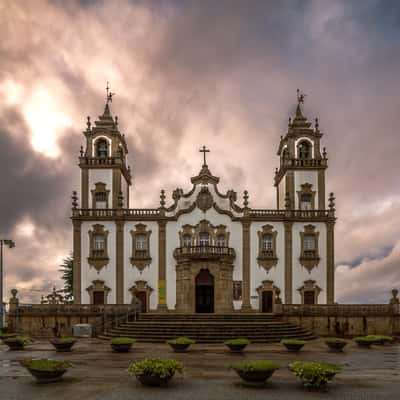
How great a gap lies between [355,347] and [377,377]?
33.2 feet

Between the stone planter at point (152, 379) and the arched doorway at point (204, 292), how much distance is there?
2519 cm

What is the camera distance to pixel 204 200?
40.3 meters

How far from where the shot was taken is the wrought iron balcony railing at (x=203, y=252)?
37719mm

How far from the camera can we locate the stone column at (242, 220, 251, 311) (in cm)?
3881

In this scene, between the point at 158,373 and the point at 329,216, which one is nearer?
the point at 158,373

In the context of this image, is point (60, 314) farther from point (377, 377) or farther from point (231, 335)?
point (377, 377)

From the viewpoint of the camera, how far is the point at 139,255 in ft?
129

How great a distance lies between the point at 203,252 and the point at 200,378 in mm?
23082

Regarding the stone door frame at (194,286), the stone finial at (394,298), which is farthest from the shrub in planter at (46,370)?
the stone finial at (394,298)

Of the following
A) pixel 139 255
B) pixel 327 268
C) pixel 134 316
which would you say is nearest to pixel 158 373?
pixel 134 316

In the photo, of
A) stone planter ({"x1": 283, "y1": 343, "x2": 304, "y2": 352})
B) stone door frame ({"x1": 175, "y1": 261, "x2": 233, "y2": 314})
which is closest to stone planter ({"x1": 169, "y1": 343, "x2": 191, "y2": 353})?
stone planter ({"x1": 283, "y1": 343, "x2": 304, "y2": 352})

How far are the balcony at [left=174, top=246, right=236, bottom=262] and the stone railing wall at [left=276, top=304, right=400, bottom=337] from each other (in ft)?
23.9

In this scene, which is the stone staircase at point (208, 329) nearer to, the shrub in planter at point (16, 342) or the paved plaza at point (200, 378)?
the paved plaza at point (200, 378)

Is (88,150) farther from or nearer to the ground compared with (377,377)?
farther from the ground
